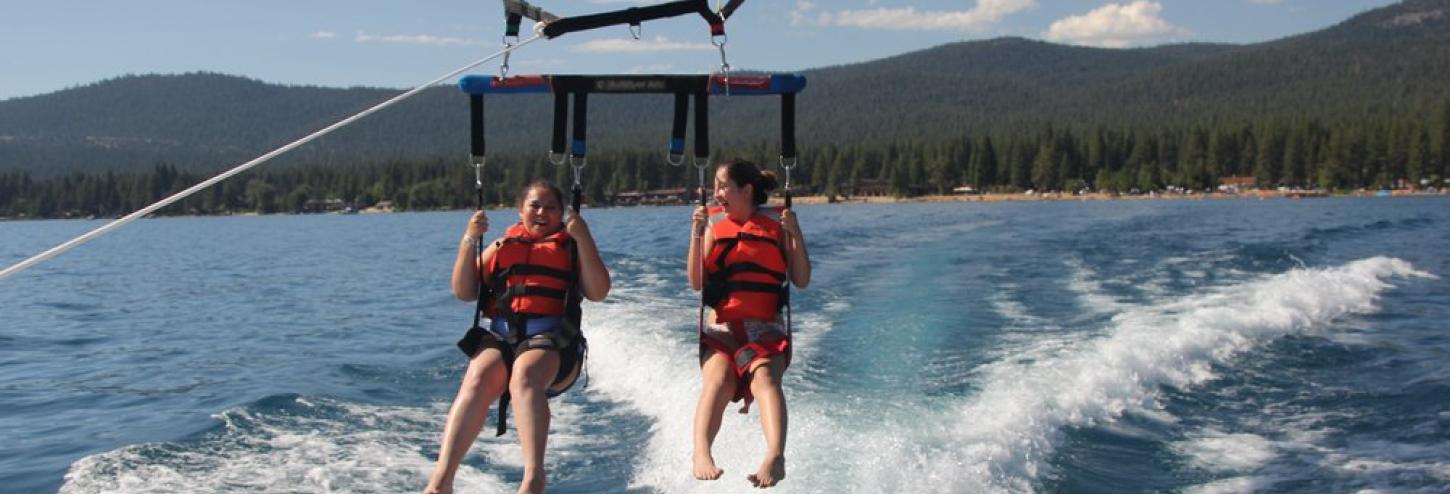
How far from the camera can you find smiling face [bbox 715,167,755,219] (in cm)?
732

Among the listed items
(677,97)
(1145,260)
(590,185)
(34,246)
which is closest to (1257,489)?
(677,97)

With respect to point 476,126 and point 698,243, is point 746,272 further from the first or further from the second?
point 476,126

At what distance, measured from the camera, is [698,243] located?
7.07 meters

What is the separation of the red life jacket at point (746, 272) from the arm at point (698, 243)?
1.8 inches

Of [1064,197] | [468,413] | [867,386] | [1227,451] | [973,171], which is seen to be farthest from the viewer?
[973,171]

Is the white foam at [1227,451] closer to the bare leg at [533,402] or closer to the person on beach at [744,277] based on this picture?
the person on beach at [744,277]

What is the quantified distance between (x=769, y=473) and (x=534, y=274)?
6.05 ft

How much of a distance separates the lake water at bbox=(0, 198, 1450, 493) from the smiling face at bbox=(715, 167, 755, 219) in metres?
1.39

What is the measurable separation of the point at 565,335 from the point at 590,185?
12083 cm

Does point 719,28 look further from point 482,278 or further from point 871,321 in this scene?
point 871,321

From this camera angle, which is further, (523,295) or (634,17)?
(634,17)

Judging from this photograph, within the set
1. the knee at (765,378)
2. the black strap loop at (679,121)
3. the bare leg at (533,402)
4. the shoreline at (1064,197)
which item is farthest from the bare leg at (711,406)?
the shoreline at (1064,197)

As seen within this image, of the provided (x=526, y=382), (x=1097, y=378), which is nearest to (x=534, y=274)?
(x=526, y=382)

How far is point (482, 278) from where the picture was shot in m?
7.12
